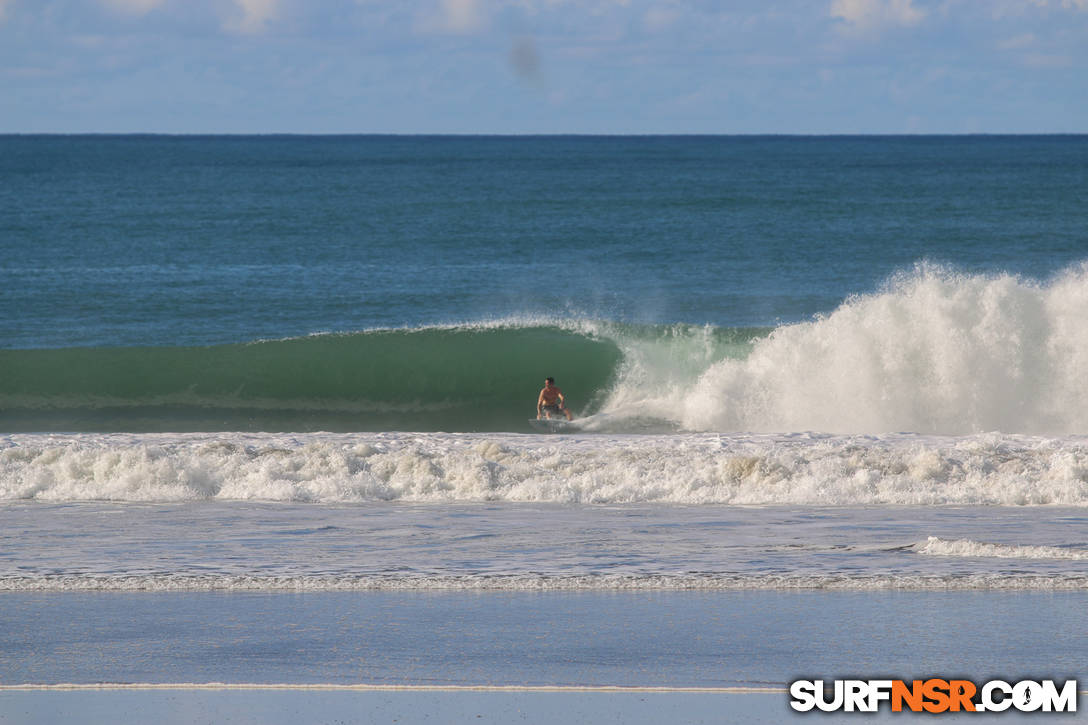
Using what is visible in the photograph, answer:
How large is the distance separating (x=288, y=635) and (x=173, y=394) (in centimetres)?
1650

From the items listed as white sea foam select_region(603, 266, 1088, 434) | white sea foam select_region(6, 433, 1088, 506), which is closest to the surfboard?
white sea foam select_region(603, 266, 1088, 434)

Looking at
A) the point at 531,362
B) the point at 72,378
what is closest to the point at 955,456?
A: the point at 531,362

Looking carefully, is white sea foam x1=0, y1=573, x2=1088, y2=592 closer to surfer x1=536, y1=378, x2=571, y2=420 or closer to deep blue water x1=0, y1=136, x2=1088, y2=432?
deep blue water x1=0, y1=136, x2=1088, y2=432

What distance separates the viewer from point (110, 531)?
10945mm

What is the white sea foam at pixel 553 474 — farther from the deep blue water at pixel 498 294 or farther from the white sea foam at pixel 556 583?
the deep blue water at pixel 498 294

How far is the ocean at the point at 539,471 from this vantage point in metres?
7.34

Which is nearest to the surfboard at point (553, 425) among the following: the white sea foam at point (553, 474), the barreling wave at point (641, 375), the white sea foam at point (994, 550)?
the barreling wave at point (641, 375)

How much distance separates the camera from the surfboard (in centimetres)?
1964

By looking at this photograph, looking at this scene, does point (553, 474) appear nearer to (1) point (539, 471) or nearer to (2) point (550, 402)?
(1) point (539, 471)

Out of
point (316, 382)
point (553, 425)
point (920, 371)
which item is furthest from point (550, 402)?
point (316, 382)

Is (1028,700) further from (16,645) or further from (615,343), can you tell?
(615,343)

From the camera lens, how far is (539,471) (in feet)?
43.5

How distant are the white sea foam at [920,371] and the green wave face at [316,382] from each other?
317cm

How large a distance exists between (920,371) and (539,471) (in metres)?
8.51
